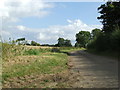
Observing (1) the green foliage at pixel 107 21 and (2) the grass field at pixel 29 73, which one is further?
(1) the green foliage at pixel 107 21

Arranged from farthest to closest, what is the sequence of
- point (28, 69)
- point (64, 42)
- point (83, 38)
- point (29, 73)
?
1. point (64, 42)
2. point (83, 38)
3. point (28, 69)
4. point (29, 73)

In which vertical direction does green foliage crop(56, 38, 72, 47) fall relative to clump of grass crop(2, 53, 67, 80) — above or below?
above

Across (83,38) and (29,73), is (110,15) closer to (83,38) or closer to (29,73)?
(29,73)

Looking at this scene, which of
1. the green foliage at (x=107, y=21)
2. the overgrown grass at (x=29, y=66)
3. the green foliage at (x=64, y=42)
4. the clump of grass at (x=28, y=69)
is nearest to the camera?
the clump of grass at (x=28, y=69)

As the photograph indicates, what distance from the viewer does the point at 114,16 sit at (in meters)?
28.0

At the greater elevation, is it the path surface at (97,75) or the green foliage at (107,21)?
the green foliage at (107,21)

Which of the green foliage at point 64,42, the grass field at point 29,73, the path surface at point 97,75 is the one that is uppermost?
the green foliage at point 64,42

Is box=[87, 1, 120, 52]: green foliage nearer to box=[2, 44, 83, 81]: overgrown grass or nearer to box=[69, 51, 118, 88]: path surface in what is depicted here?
box=[2, 44, 83, 81]: overgrown grass

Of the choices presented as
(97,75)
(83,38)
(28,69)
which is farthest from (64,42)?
(97,75)

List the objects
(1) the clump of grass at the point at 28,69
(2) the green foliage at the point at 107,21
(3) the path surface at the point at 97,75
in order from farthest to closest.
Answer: (2) the green foliage at the point at 107,21, (1) the clump of grass at the point at 28,69, (3) the path surface at the point at 97,75

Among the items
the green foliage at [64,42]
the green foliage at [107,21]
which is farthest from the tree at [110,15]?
the green foliage at [64,42]

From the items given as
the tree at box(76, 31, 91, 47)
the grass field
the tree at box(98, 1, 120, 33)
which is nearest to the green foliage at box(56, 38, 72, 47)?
the tree at box(76, 31, 91, 47)

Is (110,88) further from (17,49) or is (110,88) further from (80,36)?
(80,36)

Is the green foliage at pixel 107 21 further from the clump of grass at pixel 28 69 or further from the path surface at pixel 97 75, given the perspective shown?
the clump of grass at pixel 28 69
